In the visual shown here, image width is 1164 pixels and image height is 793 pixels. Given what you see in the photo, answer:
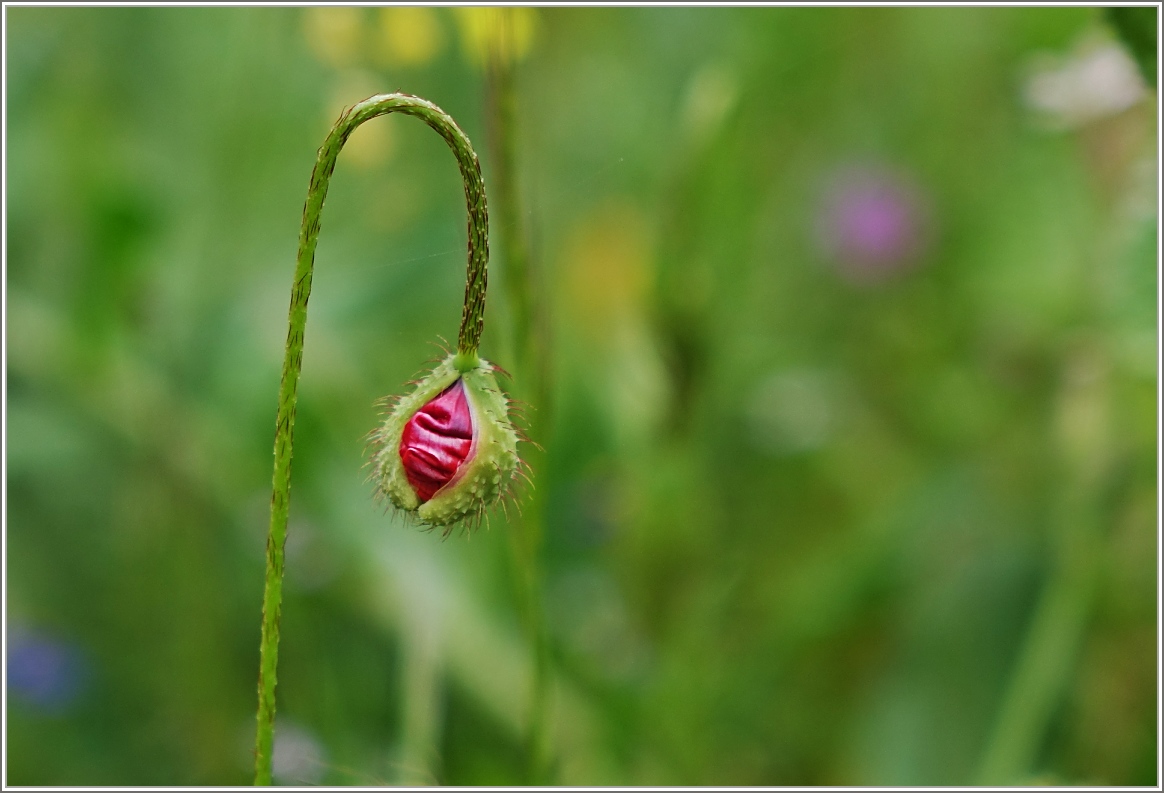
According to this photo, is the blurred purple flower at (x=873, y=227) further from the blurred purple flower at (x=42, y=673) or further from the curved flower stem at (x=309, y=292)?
the curved flower stem at (x=309, y=292)

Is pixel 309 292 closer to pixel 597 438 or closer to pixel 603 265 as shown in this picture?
pixel 597 438

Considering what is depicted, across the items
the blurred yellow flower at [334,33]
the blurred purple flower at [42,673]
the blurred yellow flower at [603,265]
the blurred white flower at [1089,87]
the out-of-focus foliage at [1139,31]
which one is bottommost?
the blurred purple flower at [42,673]

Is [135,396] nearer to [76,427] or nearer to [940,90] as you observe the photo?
[76,427]

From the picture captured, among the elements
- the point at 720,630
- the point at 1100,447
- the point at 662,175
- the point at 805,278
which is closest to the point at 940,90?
the point at 805,278

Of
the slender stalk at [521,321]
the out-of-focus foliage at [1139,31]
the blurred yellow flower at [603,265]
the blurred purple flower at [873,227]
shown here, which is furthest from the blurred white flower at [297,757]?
the blurred purple flower at [873,227]

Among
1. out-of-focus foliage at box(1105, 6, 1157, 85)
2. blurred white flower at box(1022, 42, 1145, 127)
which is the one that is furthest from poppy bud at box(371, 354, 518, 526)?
blurred white flower at box(1022, 42, 1145, 127)

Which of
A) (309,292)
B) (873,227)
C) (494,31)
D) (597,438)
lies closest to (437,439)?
(309,292)
